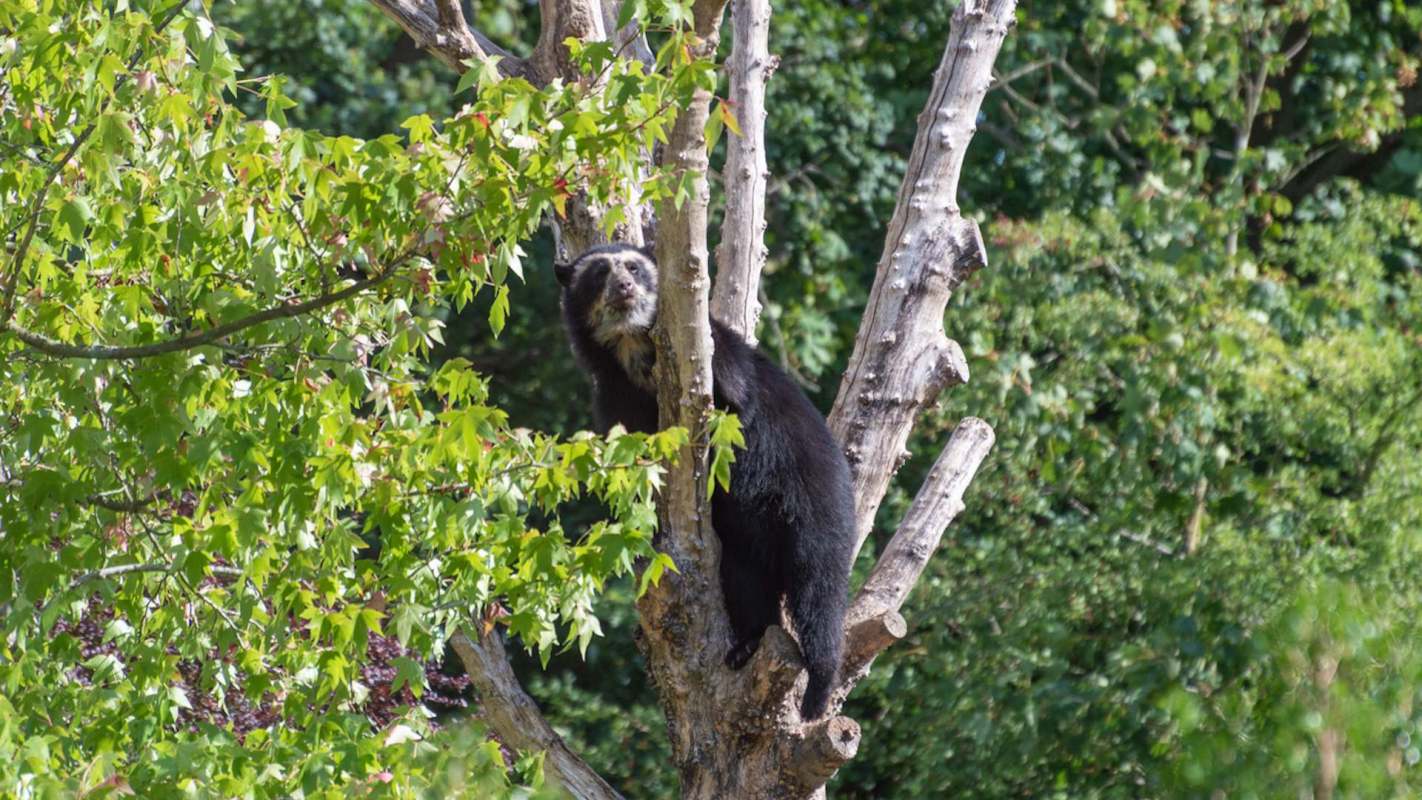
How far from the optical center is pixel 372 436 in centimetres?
432

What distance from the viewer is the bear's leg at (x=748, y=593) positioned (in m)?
5.36

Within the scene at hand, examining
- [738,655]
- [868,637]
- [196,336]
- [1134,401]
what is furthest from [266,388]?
[1134,401]

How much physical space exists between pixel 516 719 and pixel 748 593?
87cm

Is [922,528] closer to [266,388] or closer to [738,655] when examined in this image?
[738,655]

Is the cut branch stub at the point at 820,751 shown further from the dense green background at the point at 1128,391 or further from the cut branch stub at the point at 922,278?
the dense green background at the point at 1128,391

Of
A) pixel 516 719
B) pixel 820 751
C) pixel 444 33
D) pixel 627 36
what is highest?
pixel 444 33

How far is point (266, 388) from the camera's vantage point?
430 centimetres

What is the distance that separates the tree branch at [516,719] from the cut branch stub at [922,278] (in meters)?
1.25

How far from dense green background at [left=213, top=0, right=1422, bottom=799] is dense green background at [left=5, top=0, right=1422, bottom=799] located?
0.02 m

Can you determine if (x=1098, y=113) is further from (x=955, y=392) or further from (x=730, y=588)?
(x=730, y=588)

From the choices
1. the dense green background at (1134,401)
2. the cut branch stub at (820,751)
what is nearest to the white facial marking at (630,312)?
the cut branch stub at (820,751)

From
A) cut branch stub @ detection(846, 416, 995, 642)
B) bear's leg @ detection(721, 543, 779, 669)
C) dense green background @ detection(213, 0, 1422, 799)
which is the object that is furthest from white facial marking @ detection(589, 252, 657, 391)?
dense green background @ detection(213, 0, 1422, 799)

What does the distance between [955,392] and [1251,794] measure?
544cm

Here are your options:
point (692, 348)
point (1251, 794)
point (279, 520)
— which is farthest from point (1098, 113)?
point (1251, 794)
